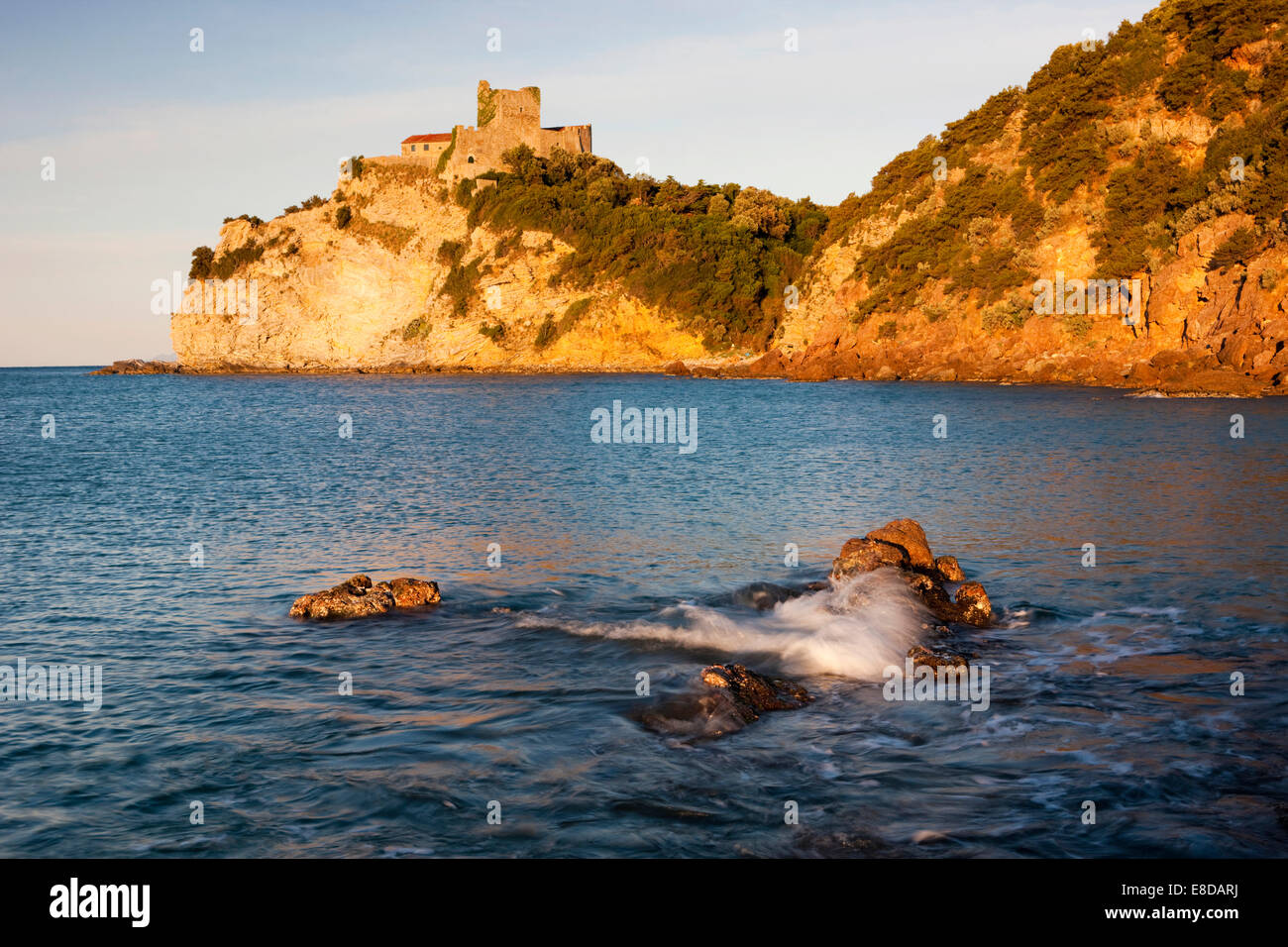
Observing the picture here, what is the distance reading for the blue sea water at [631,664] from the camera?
7.68 meters

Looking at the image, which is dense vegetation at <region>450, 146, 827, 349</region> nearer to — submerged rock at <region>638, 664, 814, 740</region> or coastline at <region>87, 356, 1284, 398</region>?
coastline at <region>87, 356, 1284, 398</region>

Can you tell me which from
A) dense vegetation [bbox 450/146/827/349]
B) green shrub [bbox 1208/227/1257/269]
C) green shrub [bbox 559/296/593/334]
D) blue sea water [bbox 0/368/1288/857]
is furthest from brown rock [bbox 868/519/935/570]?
green shrub [bbox 559/296/593/334]

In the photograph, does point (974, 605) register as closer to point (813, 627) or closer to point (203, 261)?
point (813, 627)

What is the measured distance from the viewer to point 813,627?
43.7 feet

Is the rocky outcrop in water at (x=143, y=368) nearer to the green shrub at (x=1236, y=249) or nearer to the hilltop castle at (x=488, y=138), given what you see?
the hilltop castle at (x=488, y=138)

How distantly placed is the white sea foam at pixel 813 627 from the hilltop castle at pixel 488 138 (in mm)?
99122

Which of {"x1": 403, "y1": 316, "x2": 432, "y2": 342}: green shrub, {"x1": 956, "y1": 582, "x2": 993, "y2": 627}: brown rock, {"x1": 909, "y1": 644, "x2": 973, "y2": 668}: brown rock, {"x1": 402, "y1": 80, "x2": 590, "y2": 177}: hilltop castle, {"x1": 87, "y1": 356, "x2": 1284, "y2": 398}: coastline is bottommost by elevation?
{"x1": 909, "y1": 644, "x2": 973, "y2": 668}: brown rock

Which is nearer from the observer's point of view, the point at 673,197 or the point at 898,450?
the point at 898,450

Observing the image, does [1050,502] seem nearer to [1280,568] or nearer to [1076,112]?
[1280,568]

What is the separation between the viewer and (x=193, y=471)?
30.8m

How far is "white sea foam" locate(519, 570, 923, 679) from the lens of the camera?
12008 mm

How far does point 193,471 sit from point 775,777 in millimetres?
27625

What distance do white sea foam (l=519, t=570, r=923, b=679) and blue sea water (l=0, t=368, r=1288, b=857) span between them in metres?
0.06
